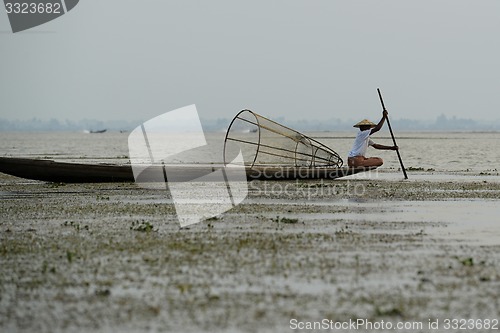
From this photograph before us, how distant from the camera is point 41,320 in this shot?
7.29 metres

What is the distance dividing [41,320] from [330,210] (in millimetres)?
9321

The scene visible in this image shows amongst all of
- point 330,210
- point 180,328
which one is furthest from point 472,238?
point 180,328

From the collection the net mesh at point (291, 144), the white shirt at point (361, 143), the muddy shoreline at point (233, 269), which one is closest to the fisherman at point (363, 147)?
the white shirt at point (361, 143)

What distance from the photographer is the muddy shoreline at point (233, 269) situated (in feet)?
24.7

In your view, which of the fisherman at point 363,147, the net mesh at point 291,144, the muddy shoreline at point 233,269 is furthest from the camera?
the net mesh at point 291,144

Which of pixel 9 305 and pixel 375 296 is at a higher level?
pixel 9 305

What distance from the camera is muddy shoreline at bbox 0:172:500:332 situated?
7.54 meters

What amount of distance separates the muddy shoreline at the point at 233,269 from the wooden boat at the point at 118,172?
4.26 meters

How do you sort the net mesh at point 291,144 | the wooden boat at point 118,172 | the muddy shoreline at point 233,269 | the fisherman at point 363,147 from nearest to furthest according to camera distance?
the muddy shoreline at point 233,269 < the wooden boat at point 118,172 < the fisherman at point 363,147 < the net mesh at point 291,144

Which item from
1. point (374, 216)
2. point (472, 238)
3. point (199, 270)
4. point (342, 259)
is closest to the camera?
point (199, 270)

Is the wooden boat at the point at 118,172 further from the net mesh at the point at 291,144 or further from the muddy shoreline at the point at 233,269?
the muddy shoreline at the point at 233,269

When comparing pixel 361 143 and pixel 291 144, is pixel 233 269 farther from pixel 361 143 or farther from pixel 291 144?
pixel 291 144

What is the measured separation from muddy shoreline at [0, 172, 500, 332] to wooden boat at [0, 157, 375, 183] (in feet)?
14.0

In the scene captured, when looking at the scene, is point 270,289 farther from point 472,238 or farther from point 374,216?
point 374,216
